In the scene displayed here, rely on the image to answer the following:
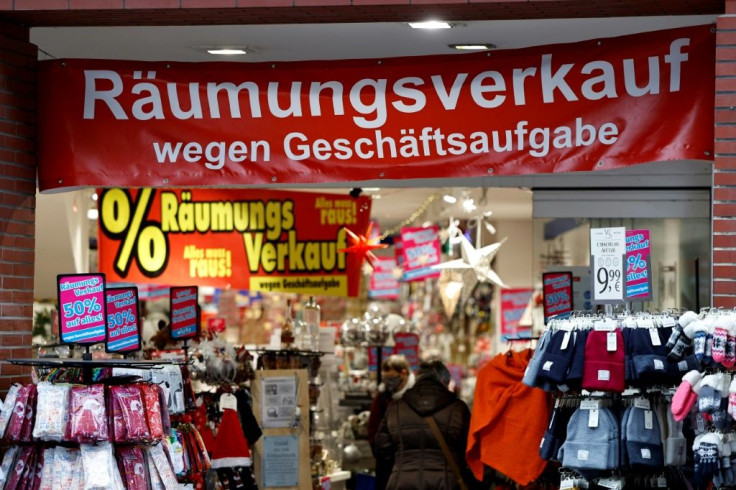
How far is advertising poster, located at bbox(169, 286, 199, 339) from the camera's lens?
888 centimetres

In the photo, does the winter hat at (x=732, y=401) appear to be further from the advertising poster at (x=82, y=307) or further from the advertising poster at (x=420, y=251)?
the advertising poster at (x=420, y=251)

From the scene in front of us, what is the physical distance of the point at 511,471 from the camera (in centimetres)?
819

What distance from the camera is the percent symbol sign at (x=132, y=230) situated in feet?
38.5

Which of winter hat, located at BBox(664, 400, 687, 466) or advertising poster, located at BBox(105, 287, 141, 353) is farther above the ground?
advertising poster, located at BBox(105, 287, 141, 353)

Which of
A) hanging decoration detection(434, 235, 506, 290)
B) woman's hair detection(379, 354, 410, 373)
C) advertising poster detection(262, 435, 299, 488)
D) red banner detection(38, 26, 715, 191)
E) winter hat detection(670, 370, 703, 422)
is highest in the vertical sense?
red banner detection(38, 26, 715, 191)

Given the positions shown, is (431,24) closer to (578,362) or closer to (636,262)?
(636,262)

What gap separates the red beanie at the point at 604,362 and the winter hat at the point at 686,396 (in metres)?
0.51

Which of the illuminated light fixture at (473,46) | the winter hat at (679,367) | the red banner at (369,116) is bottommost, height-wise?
the winter hat at (679,367)

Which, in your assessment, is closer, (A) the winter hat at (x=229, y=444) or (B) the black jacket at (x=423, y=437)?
(A) the winter hat at (x=229, y=444)

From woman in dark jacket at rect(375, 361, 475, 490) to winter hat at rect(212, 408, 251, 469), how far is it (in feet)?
4.60

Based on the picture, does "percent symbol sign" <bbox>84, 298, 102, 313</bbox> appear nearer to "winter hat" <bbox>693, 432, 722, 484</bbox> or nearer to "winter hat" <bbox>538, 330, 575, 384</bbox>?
"winter hat" <bbox>538, 330, 575, 384</bbox>

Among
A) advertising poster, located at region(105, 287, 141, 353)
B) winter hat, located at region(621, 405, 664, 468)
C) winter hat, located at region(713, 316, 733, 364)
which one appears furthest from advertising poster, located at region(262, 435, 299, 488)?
winter hat, located at region(713, 316, 733, 364)

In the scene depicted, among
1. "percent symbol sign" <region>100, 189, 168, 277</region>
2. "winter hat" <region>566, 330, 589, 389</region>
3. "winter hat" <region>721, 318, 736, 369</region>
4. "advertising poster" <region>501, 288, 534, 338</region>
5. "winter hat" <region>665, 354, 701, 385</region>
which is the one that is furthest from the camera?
"advertising poster" <region>501, 288, 534, 338</region>

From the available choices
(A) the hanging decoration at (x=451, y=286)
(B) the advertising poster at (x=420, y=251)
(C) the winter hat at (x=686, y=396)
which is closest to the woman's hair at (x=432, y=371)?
(A) the hanging decoration at (x=451, y=286)
